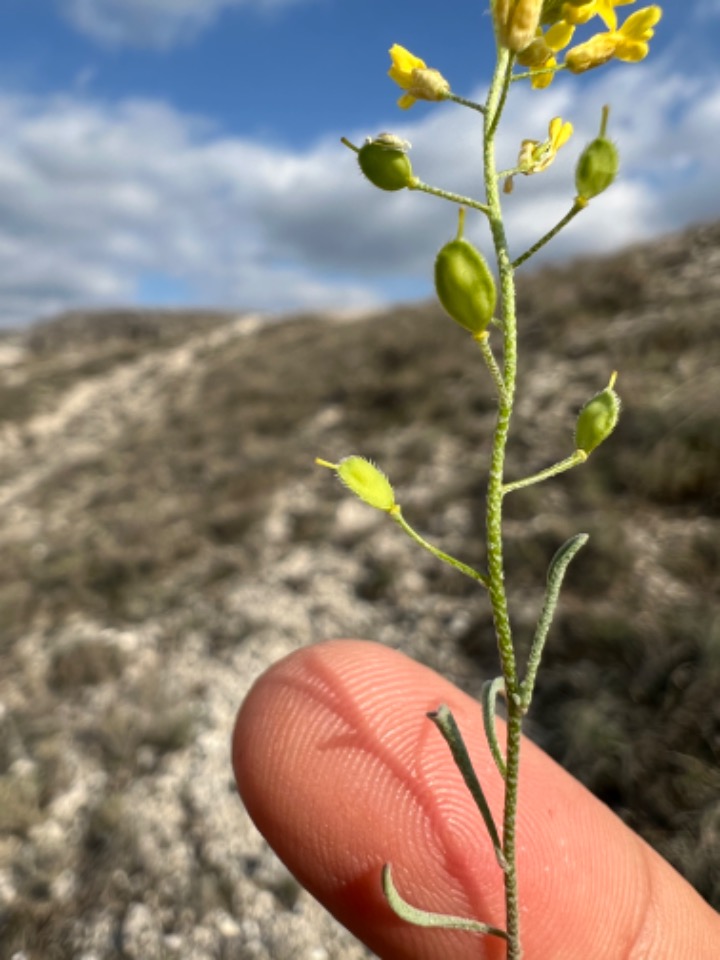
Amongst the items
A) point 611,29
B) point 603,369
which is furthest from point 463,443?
point 611,29

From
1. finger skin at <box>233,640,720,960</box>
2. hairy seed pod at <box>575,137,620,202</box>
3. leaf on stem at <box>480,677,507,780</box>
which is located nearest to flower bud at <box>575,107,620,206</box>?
hairy seed pod at <box>575,137,620,202</box>

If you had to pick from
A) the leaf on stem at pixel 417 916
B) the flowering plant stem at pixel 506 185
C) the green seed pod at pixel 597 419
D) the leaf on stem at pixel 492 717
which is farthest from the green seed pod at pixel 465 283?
the leaf on stem at pixel 417 916

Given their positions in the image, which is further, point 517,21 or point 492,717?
point 492,717

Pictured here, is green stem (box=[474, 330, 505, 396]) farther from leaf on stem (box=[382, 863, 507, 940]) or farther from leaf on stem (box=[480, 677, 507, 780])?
leaf on stem (box=[382, 863, 507, 940])

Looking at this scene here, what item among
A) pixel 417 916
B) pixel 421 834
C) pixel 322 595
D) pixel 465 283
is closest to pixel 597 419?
pixel 465 283

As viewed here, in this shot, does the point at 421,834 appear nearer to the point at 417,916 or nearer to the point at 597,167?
the point at 417,916

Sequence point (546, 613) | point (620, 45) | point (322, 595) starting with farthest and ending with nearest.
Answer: point (322, 595)
point (546, 613)
point (620, 45)
